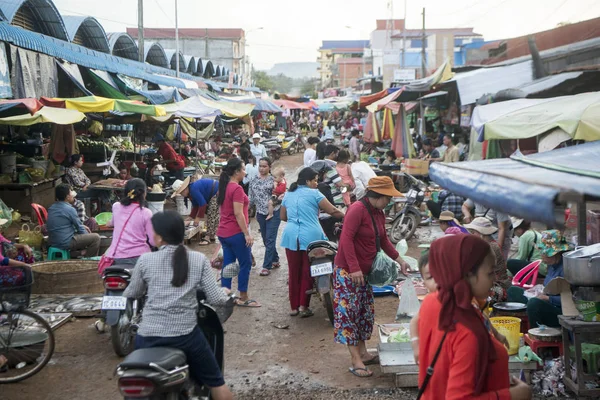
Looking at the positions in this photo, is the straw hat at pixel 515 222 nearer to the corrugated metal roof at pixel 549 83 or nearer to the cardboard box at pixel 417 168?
the corrugated metal roof at pixel 549 83

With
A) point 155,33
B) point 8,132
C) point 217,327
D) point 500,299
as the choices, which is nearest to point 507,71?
point 500,299

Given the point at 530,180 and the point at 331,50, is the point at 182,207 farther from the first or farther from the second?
the point at 331,50

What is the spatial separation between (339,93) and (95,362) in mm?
71626

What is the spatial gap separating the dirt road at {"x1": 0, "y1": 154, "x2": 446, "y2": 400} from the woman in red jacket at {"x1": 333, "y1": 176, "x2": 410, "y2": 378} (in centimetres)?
35

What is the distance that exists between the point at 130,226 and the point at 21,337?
1396 mm

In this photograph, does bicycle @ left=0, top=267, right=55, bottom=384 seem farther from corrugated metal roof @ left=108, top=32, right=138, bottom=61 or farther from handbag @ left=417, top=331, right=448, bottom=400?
corrugated metal roof @ left=108, top=32, right=138, bottom=61

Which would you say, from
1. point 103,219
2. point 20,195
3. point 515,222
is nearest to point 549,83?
point 515,222

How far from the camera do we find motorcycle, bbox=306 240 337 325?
7109 mm

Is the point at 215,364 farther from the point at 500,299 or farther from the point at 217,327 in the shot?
the point at 500,299

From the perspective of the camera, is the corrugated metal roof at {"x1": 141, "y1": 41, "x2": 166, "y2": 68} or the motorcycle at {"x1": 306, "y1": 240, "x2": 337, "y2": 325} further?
the corrugated metal roof at {"x1": 141, "y1": 41, "x2": 166, "y2": 68}

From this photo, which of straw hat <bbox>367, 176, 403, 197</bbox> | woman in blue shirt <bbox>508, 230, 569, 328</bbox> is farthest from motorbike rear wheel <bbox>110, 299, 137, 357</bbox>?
woman in blue shirt <bbox>508, 230, 569, 328</bbox>

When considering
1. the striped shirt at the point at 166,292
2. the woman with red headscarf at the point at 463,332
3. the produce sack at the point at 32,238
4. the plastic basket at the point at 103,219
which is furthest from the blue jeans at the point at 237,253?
the woman with red headscarf at the point at 463,332

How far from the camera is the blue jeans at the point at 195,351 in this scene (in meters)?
4.06

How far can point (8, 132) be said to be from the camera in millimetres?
14430
